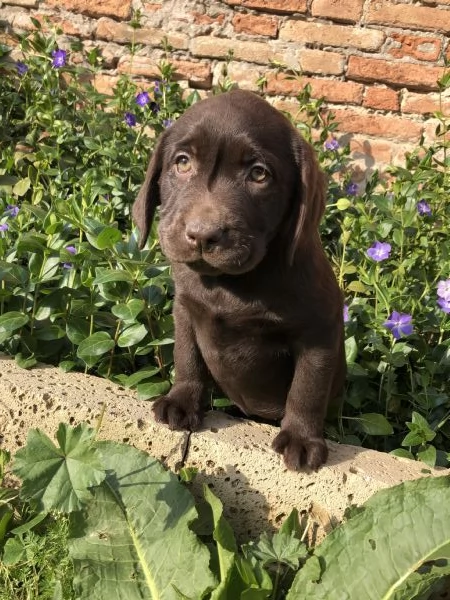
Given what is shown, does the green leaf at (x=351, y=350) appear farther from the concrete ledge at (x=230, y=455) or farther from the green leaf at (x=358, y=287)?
the concrete ledge at (x=230, y=455)

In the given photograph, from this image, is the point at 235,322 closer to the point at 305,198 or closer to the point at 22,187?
the point at 305,198

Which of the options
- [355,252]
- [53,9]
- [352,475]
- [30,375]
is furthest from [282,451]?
[53,9]

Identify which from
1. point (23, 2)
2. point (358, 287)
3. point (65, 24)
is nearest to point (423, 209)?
point (358, 287)

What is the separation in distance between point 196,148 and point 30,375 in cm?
105

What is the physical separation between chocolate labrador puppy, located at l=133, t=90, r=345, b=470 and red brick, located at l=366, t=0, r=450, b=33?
2744mm

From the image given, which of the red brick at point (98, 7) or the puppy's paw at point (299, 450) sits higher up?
the red brick at point (98, 7)

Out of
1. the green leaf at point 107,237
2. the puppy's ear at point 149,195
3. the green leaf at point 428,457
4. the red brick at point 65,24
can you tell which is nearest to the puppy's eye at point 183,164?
the puppy's ear at point 149,195

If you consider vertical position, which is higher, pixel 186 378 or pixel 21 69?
pixel 21 69

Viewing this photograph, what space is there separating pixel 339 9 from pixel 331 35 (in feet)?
0.54

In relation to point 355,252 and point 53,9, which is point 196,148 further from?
point 53,9

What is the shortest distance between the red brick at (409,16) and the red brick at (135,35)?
1.28 meters

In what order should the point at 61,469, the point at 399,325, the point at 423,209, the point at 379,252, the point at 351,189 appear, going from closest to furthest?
the point at 61,469 → the point at 399,325 → the point at 379,252 → the point at 423,209 → the point at 351,189

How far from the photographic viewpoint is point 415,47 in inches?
187

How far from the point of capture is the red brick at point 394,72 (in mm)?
4781
